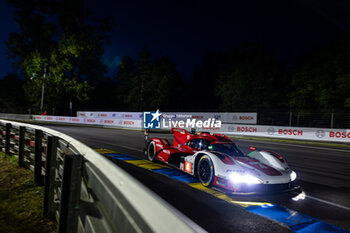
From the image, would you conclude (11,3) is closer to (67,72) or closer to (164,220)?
(67,72)

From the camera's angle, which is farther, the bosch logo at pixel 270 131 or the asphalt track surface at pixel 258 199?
the bosch logo at pixel 270 131

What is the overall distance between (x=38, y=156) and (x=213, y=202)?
11.9 feet

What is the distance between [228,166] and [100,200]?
12.5 feet

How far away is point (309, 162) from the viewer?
30.0 feet

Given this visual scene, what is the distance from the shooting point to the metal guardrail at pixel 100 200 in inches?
45.4

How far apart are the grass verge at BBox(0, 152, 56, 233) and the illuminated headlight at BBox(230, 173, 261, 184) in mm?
3098

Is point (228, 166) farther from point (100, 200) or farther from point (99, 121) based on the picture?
point (99, 121)

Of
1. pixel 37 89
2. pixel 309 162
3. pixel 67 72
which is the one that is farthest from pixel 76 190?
pixel 37 89

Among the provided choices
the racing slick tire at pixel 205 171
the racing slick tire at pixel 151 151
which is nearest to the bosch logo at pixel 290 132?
the racing slick tire at pixel 151 151

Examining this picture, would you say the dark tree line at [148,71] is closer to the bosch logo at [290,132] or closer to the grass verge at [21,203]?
the bosch logo at [290,132]

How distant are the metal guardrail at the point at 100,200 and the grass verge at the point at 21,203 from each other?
26cm

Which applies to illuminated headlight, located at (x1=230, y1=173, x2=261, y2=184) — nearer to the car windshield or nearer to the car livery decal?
the car livery decal

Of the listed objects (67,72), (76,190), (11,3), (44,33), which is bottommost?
(76,190)

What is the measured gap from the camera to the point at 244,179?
4949 mm
